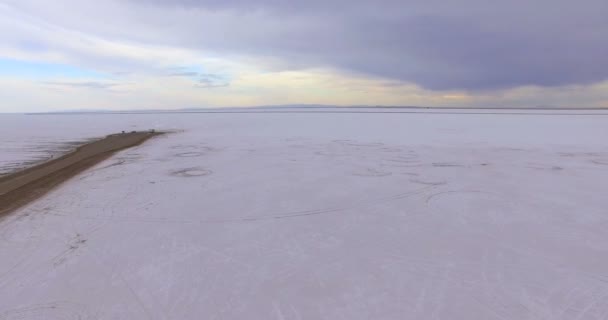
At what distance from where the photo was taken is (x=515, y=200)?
655cm

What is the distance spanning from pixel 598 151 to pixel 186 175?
13733mm

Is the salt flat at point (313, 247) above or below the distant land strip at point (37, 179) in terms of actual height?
below

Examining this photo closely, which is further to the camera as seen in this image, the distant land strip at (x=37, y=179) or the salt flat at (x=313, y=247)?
the distant land strip at (x=37, y=179)

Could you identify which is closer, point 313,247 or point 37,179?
point 313,247

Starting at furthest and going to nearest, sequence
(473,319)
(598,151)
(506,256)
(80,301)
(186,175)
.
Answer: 1. (598,151)
2. (186,175)
3. (506,256)
4. (80,301)
5. (473,319)

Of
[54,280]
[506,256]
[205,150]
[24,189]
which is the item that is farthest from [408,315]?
[205,150]

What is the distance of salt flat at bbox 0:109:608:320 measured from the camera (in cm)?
336

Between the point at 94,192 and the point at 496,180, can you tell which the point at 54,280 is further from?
the point at 496,180

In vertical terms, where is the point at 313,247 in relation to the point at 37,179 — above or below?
below

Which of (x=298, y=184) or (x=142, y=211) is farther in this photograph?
(x=298, y=184)

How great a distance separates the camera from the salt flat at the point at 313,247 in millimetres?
3355

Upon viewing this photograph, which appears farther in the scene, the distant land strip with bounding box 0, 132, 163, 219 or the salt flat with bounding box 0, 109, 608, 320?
the distant land strip with bounding box 0, 132, 163, 219

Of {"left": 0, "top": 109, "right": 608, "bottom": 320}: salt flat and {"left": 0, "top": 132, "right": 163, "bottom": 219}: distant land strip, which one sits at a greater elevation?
{"left": 0, "top": 132, "right": 163, "bottom": 219}: distant land strip

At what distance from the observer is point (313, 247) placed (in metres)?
4.62
